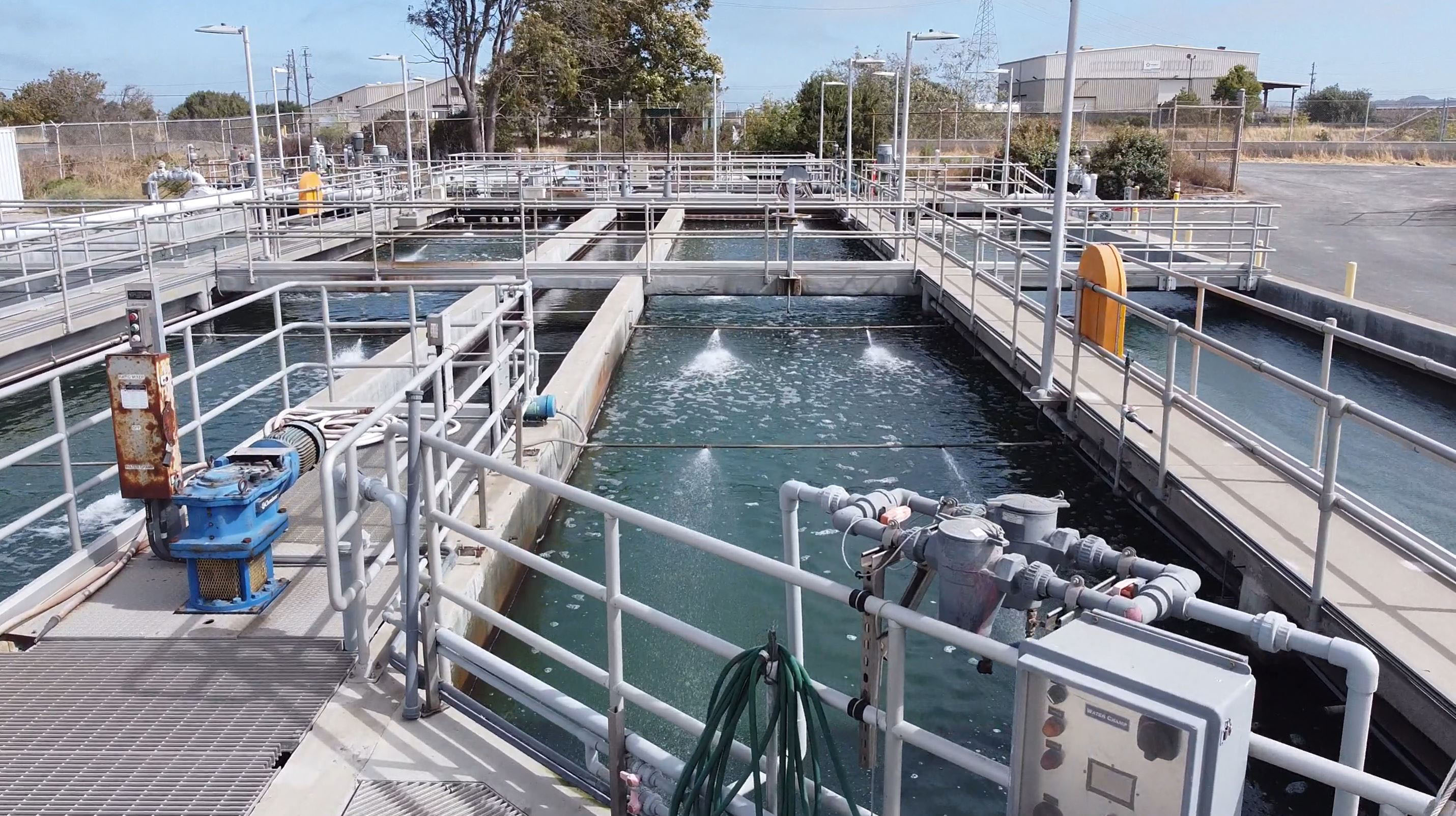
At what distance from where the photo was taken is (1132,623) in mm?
2693

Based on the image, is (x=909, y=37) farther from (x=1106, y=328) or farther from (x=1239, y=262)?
(x=1106, y=328)

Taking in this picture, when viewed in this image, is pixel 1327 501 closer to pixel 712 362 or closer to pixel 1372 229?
pixel 712 362

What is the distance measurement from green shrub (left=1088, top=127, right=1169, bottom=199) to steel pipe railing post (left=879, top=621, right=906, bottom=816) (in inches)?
1351

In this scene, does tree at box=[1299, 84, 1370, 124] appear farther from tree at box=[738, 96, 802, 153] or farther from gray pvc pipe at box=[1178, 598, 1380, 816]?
gray pvc pipe at box=[1178, 598, 1380, 816]

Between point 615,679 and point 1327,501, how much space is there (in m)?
3.77

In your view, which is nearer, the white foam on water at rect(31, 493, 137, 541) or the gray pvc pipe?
the gray pvc pipe

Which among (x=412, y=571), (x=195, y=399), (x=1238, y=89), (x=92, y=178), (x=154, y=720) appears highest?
(x=1238, y=89)

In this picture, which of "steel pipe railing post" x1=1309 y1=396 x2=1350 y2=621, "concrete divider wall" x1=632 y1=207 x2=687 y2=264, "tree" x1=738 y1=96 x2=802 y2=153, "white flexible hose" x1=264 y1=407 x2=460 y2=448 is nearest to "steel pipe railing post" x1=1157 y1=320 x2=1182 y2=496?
"steel pipe railing post" x1=1309 y1=396 x2=1350 y2=621

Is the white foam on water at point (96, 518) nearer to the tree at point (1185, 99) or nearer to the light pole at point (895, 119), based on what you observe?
the light pole at point (895, 119)

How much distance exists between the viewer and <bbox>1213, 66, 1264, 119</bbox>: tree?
62.0m

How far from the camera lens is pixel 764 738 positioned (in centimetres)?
335

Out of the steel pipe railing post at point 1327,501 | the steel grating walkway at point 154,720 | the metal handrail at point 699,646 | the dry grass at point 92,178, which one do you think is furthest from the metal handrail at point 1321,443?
the dry grass at point 92,178

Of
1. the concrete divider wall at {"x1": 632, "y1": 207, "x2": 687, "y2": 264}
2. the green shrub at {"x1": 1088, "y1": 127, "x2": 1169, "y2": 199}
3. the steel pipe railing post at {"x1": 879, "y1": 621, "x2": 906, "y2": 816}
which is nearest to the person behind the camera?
the steel pipe railing post at {"x1": 879, "y1": 621, "x2": 906, "y2": 816}

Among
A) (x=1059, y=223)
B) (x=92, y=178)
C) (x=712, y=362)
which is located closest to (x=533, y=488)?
(x=1059, y=223)
